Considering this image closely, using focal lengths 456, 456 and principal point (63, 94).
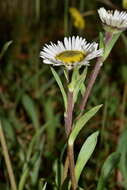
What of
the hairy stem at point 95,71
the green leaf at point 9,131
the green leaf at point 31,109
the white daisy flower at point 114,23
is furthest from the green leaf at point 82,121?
the green leaf at point 31,109

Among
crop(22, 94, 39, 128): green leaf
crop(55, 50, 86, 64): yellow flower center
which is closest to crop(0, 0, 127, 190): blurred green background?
crop(22, 94, 39, 128): green leaf

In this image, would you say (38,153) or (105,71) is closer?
(38,153)

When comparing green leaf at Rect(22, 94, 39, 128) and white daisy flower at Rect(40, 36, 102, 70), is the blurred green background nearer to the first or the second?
green leaf at Rect(22, 94, 39, 128)

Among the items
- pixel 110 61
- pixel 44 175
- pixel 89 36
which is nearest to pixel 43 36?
pixel 89 36

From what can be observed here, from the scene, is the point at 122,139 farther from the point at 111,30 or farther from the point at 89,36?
the point at 89,36

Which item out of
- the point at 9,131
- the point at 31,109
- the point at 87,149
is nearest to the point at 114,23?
the point at 87,149

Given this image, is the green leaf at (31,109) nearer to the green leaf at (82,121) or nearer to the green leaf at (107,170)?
the green leaf at (107,170)
